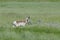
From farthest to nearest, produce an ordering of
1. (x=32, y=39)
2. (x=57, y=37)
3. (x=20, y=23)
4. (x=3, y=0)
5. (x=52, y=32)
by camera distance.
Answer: (x=3, y=0)
(x=20, y=23)
(x=52, y=32)
(x=57, y=37)
(x=32, y=39)

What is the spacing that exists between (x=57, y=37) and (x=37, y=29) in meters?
2.16

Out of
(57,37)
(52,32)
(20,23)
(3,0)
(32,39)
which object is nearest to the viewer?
(32,39)

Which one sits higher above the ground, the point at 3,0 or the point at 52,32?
the point at 52,32

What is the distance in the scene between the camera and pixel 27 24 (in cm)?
1568

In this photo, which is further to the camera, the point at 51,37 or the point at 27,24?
the point at 27,24

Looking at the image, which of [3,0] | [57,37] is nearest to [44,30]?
[57,37]

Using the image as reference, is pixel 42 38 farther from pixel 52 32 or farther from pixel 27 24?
pixel 27 24

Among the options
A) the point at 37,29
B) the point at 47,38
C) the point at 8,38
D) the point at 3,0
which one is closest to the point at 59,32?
the point at 37,29

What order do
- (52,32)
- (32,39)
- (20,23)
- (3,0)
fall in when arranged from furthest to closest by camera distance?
(3,0) → (20,23) → (52,32) → (32,39)

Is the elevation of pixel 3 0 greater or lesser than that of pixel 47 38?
lesser

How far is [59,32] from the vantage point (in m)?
12.4

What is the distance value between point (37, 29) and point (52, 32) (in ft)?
2.94

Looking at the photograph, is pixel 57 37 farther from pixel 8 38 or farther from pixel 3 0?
pixel 3 0

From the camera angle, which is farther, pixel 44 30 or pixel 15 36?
pixel 44 30
